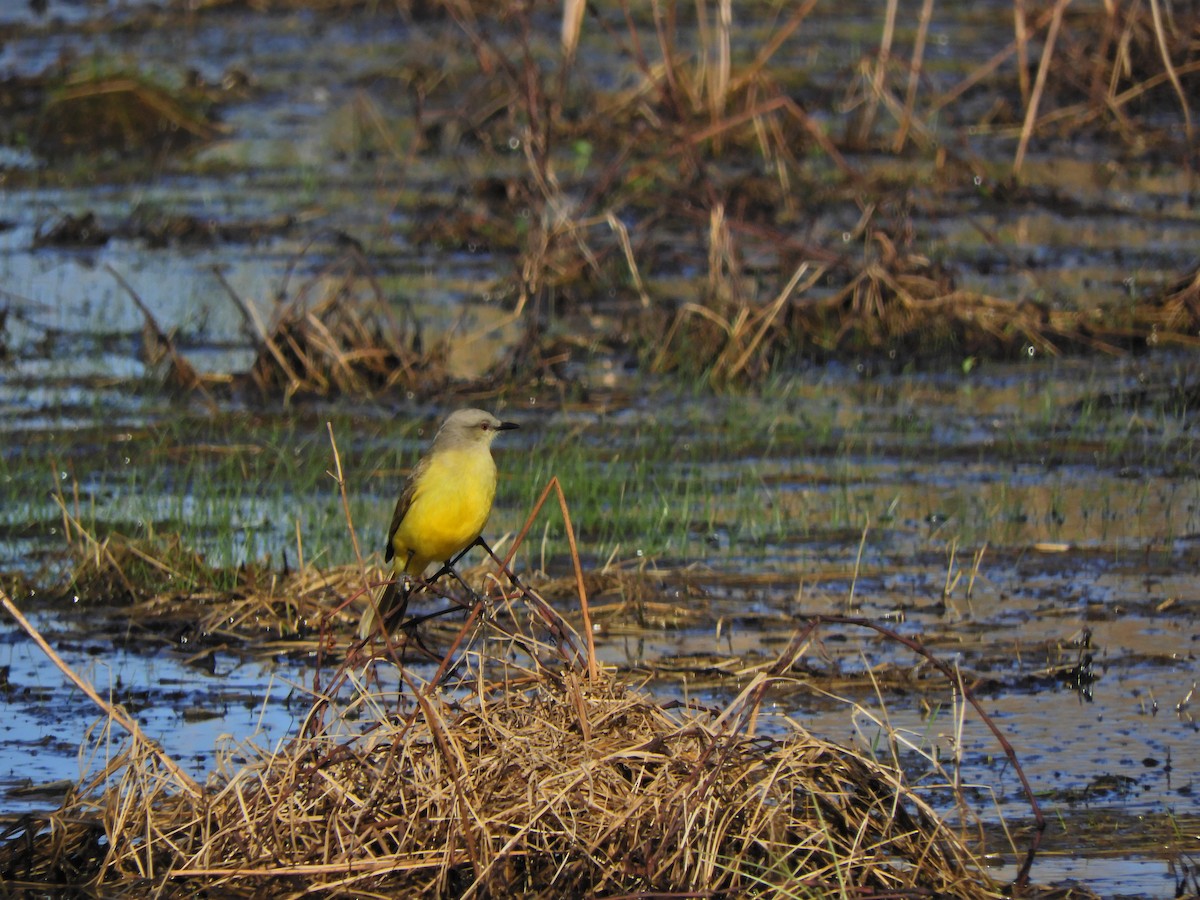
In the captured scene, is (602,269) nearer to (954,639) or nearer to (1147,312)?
(1147,312)

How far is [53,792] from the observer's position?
6.45 meters

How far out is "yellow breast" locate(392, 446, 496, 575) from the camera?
651 cm

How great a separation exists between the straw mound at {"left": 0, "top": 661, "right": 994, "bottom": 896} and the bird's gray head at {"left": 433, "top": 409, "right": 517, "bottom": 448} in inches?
53.7

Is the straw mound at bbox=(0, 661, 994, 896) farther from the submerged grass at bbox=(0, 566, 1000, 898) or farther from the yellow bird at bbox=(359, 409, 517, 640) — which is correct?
the yellow bird at bbox=(359, 409, 517, 640)

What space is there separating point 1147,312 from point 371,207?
22.4 ft

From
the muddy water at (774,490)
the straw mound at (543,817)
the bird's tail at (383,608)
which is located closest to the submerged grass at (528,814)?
the straw mound at (543,817)

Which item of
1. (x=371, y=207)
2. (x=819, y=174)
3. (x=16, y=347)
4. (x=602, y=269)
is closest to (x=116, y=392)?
(x=16, y=347)

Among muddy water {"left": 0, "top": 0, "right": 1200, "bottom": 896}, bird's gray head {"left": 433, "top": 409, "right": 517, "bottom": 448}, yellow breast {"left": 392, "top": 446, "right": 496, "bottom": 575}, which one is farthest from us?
muddy water {"left": 0, "top": 0, "right": 1200, "bottom": 896}

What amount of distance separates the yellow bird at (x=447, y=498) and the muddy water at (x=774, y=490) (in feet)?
2.71

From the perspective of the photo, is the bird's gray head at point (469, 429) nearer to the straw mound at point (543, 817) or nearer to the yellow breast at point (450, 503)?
the yellow breast at point (450, 503)

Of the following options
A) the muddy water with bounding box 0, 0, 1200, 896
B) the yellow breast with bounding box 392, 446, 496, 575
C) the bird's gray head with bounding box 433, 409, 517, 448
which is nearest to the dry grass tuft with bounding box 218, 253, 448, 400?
the muddy water with bounding box 0, 0, 1200, 896

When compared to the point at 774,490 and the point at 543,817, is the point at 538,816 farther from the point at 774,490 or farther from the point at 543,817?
the point at 774,490

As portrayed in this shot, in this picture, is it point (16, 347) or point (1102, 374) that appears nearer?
point (1102, 374)

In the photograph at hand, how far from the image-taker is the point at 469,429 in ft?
22.1
